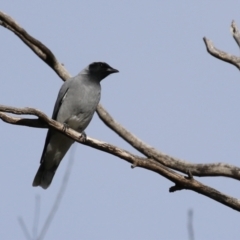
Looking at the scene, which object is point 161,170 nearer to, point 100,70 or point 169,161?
point 169,161

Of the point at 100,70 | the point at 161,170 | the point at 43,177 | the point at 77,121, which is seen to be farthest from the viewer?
the point at 100,70

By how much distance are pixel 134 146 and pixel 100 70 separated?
1709mm

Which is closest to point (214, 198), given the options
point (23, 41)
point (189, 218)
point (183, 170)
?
point (183, 170)

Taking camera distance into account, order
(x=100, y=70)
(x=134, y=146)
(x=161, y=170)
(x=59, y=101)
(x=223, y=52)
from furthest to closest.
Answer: (x=100, y=70) < (x=59, y=101) < (x=134, y=146) < (x=223, y=52) < (x=161, y=170)

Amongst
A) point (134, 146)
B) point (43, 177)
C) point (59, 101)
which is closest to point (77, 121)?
point (59, 101)

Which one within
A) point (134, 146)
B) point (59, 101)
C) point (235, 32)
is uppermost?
point (235, 32)

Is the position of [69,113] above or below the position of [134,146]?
above

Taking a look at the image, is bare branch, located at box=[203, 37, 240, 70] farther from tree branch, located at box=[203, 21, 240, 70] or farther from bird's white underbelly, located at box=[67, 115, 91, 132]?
bird's white underbelly, located at box=[67, 115, 91, 132]

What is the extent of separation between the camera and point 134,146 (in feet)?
24.0

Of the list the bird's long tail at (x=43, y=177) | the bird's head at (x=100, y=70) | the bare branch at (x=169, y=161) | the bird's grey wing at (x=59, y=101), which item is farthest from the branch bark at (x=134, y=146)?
the bird's long tail at (x=43, y=177)

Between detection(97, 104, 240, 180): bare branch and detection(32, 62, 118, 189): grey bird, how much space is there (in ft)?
0.83

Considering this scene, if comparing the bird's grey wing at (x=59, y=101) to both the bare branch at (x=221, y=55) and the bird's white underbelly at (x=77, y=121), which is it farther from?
the bare branch at (x=221, y=55)

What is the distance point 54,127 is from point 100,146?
543mm

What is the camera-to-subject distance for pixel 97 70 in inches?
337
